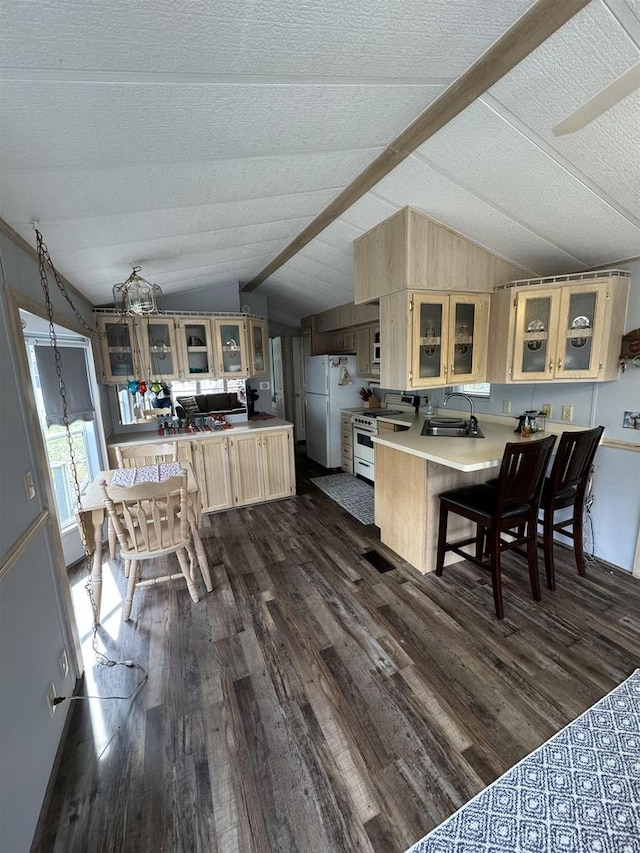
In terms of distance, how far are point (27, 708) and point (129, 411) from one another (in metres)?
3.03

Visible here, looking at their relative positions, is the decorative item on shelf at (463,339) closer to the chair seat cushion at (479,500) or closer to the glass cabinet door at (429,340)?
the glass cabinet door at (429,340)

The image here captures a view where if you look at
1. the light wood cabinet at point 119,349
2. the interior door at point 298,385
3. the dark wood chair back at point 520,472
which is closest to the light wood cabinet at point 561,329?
the dark wood chair back at point 520,472

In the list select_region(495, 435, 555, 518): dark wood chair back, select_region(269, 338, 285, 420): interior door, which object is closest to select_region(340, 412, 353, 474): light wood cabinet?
select_region(269, 338, 285, 420): interior door

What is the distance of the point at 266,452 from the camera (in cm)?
407

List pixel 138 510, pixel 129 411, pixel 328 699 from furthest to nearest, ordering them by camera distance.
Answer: pixel 129 411 → pixel 138 510 → pixel 328 699

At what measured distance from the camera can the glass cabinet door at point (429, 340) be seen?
8.39 feet

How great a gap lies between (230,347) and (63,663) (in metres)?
3.14

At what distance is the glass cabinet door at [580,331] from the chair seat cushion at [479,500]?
1.02 m

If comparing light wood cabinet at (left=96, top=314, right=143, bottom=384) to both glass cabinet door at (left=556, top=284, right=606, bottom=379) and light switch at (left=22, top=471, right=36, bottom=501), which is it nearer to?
light switch at (left=22, top=471, right=36, bottom=501)

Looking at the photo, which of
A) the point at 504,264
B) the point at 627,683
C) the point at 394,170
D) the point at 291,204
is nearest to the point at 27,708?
the point at 627,683

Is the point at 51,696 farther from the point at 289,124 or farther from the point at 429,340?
the point at 429,340

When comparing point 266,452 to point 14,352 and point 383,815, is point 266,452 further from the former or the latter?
point 383,815

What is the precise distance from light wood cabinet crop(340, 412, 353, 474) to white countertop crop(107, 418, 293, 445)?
3.71ft

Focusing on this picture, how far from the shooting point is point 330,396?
5.05 metres
